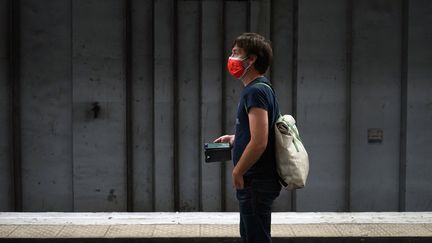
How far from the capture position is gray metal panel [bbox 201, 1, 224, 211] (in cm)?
613

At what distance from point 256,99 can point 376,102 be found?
3713mm

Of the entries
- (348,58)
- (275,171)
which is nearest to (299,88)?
(348,58)

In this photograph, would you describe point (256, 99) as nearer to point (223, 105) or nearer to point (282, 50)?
point (223, 105)

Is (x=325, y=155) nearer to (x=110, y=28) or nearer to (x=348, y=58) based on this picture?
(x=348, y=58)

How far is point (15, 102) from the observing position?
6.14 metres

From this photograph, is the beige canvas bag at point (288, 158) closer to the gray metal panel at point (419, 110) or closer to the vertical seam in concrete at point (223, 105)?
the vertical seam in concrete at point (223, 105)

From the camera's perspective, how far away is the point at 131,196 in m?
6.27

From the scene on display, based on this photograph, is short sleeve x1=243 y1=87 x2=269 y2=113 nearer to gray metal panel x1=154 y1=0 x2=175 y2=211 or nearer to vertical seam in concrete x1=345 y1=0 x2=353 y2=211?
gray metal panel x1=154 y1=0 x2=175 y2=211

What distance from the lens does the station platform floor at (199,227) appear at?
14.7 feet

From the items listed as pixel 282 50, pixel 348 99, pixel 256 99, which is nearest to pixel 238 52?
pixel 256 99

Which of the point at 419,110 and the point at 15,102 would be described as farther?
the point at 419,110

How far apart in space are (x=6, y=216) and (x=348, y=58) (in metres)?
4.12

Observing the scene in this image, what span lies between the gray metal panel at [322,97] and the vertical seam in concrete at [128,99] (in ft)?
6.42
